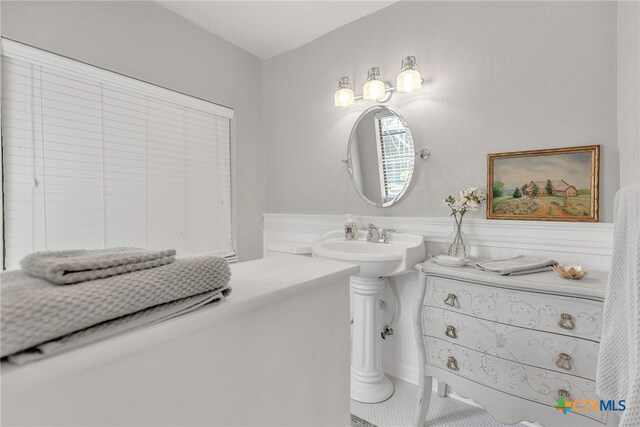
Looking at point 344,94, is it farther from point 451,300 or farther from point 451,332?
point 451,332

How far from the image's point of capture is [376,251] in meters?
1.90

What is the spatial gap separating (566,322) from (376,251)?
0.96 meters

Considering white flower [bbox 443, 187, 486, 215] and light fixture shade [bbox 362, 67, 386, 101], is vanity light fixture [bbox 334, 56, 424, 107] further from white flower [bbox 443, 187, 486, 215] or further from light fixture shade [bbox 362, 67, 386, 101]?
white flower [bbox 443, 187, 486, 215]

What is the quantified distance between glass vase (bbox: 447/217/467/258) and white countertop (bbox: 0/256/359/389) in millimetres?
1107

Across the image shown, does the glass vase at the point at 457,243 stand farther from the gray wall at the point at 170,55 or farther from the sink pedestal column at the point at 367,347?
the gray wall at the point at 170,55

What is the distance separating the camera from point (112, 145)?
177 cm

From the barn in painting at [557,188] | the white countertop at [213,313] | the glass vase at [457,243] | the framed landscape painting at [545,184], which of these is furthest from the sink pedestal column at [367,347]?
the white countertop at [213,313]

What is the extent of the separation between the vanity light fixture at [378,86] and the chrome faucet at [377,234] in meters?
0.84

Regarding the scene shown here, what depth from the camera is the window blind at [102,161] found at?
1.45 meters

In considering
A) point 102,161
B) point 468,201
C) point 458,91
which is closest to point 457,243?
point 468,201

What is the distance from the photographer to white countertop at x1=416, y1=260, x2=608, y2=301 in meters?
1.11

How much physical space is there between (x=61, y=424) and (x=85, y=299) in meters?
0.15

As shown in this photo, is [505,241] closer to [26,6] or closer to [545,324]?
[545,324]

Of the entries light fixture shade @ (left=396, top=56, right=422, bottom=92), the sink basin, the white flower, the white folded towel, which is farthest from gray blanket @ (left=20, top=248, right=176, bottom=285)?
light fixture shade @ (left=396, top=56, right=422, bottom=92)
